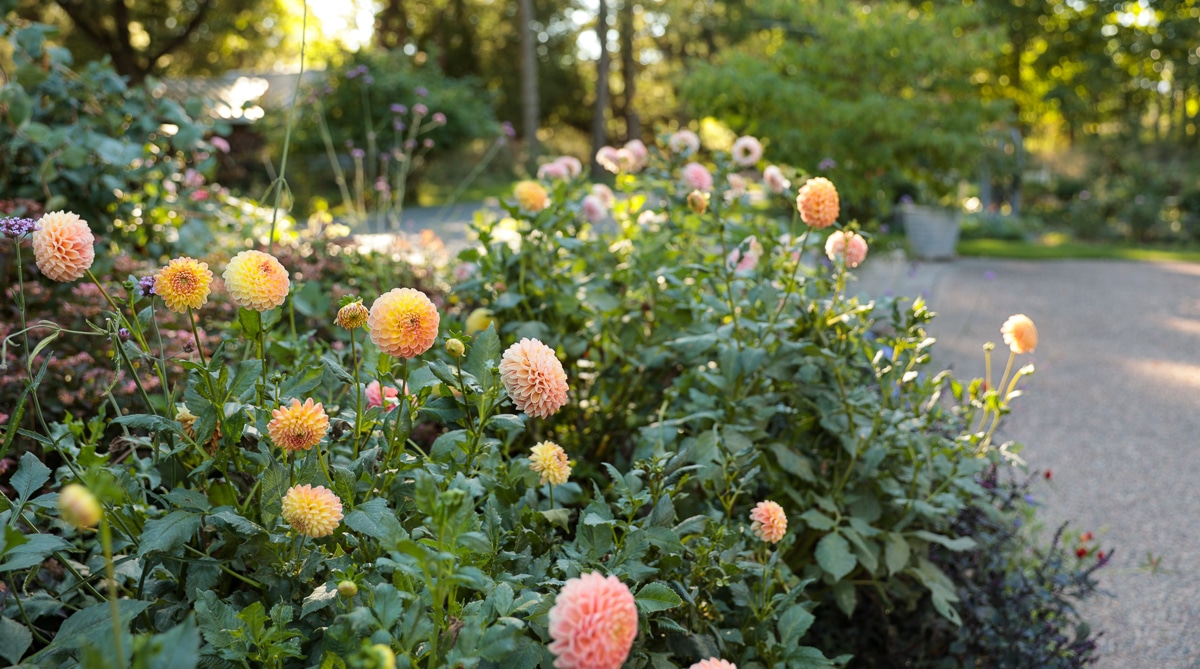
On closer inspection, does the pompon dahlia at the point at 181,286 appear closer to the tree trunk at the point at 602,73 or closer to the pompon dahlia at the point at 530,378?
the pompon dahlia at the point at 530,378

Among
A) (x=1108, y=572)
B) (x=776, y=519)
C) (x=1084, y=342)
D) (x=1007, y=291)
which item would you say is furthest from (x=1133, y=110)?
(x=776, y=519)

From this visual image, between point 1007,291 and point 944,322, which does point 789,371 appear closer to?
point 944,322

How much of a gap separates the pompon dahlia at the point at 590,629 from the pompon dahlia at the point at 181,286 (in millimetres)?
626

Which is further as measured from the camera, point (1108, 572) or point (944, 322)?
point (944, 322)

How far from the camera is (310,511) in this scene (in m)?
0.95

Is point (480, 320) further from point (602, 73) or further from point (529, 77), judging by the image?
point (602, 73)

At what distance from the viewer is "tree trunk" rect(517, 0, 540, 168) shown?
15.9m

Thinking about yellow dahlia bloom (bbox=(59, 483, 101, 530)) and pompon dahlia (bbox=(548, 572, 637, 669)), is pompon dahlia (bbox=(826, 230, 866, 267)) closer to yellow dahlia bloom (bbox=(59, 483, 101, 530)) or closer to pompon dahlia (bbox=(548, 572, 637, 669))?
pompon dahlia (bbox=(548, 572, 637, 669))

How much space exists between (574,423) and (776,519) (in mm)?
877

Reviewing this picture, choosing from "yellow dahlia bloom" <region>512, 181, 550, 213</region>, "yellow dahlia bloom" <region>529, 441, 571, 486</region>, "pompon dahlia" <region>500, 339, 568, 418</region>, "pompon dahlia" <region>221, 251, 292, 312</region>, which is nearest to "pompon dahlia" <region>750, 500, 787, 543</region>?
"yellow dahlia bloom" <region>529, 441, 571, 486</region>

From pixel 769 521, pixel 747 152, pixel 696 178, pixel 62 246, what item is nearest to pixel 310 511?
pixel 62 246

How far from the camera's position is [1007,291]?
23.9 ft

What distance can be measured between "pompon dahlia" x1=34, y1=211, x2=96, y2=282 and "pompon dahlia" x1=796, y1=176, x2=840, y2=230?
3.74ft

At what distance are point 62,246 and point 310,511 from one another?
1.48 ft
